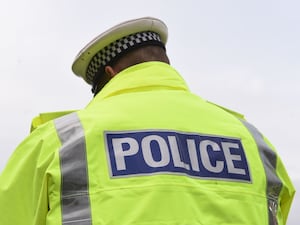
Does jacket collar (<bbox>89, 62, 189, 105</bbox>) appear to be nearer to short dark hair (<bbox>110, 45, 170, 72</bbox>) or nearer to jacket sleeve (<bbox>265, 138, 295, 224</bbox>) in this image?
short dark hair (<bbox>110, 45, 170, 72</bbox>)

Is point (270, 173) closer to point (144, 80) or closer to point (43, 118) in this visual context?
point (144, 80)

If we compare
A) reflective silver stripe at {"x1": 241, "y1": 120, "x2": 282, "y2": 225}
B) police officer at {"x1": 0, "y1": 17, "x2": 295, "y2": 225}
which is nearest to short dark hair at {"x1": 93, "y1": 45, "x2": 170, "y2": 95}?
police officer at {"x1": 0, "y1": 17, "x2": 295, "y2": 225}

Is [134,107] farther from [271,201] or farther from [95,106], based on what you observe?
[271,201]

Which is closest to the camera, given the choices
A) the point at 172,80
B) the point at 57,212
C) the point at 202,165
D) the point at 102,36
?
the point at 57,212

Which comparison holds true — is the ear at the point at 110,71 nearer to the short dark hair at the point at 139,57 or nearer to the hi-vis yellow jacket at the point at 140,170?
the short dark hair at the point at 139,57

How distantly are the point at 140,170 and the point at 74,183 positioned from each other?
233mm

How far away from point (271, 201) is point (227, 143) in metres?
0.29

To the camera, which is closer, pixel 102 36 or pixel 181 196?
pixel 181 196

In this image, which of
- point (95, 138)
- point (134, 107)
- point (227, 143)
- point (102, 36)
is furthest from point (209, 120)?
point (102, 36)

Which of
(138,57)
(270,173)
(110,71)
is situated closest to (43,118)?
(110,71)

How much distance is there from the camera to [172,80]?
2.90 meters

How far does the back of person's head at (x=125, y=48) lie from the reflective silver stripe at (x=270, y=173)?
1.77ft

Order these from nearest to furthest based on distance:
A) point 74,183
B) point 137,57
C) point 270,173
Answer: point 74,183
point 270,173
point 137,57

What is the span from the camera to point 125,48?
3061 millimetres
